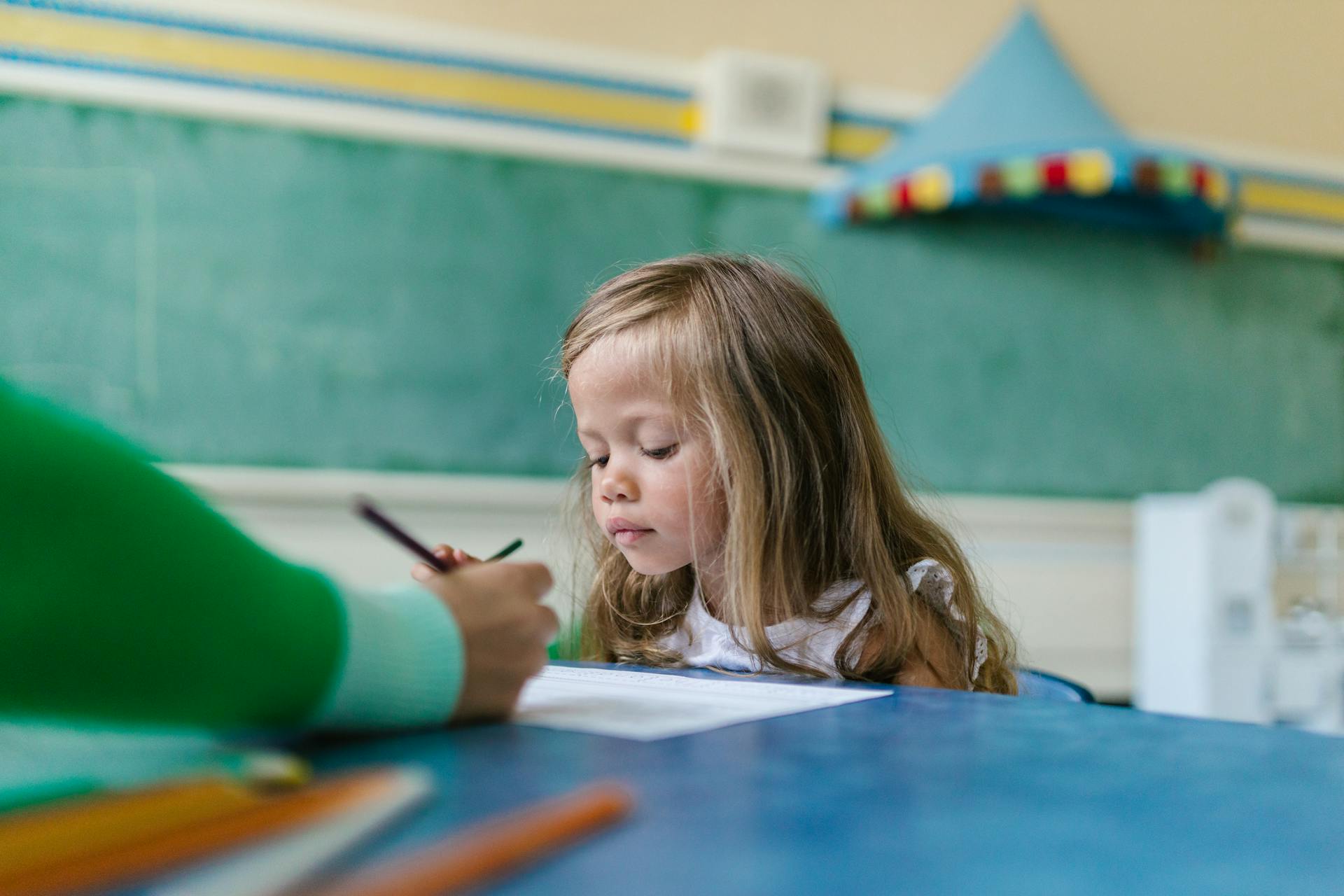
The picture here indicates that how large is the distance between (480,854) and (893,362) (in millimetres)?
2733

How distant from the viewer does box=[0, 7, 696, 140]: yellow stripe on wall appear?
2281 mm

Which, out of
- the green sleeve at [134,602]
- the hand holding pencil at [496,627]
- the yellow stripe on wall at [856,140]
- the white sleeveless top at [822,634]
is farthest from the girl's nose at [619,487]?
the yellow stripe on wall at [856,140]

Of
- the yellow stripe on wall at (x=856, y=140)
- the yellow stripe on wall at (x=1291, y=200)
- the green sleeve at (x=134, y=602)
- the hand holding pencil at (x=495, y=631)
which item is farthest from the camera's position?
the yellow stripe on wall at (x=1291, y=200)

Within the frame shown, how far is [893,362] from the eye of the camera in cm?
290

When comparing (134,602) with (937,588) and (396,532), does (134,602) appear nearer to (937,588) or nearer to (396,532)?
(396,532)

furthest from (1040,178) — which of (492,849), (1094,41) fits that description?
(492,849)

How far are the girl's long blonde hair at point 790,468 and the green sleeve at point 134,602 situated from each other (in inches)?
20.8

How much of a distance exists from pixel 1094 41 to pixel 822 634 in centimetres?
278

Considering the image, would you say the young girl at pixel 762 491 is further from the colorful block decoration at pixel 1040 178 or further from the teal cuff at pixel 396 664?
the colorful block decoration at pixel 1040 178

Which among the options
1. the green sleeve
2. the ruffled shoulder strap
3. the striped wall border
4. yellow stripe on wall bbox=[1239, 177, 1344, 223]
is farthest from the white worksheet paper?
yellow stripe on wall bbox=[1239, 177, 1344, 223]

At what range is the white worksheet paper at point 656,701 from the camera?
19.6 inches

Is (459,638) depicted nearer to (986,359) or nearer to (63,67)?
(63,67)

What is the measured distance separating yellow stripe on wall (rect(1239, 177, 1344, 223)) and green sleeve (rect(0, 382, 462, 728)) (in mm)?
3518

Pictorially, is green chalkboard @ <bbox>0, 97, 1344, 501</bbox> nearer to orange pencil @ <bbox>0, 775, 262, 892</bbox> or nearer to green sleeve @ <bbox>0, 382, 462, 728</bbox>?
green sleeve @ <bbox>0, 382, 462, 728</bbox>
